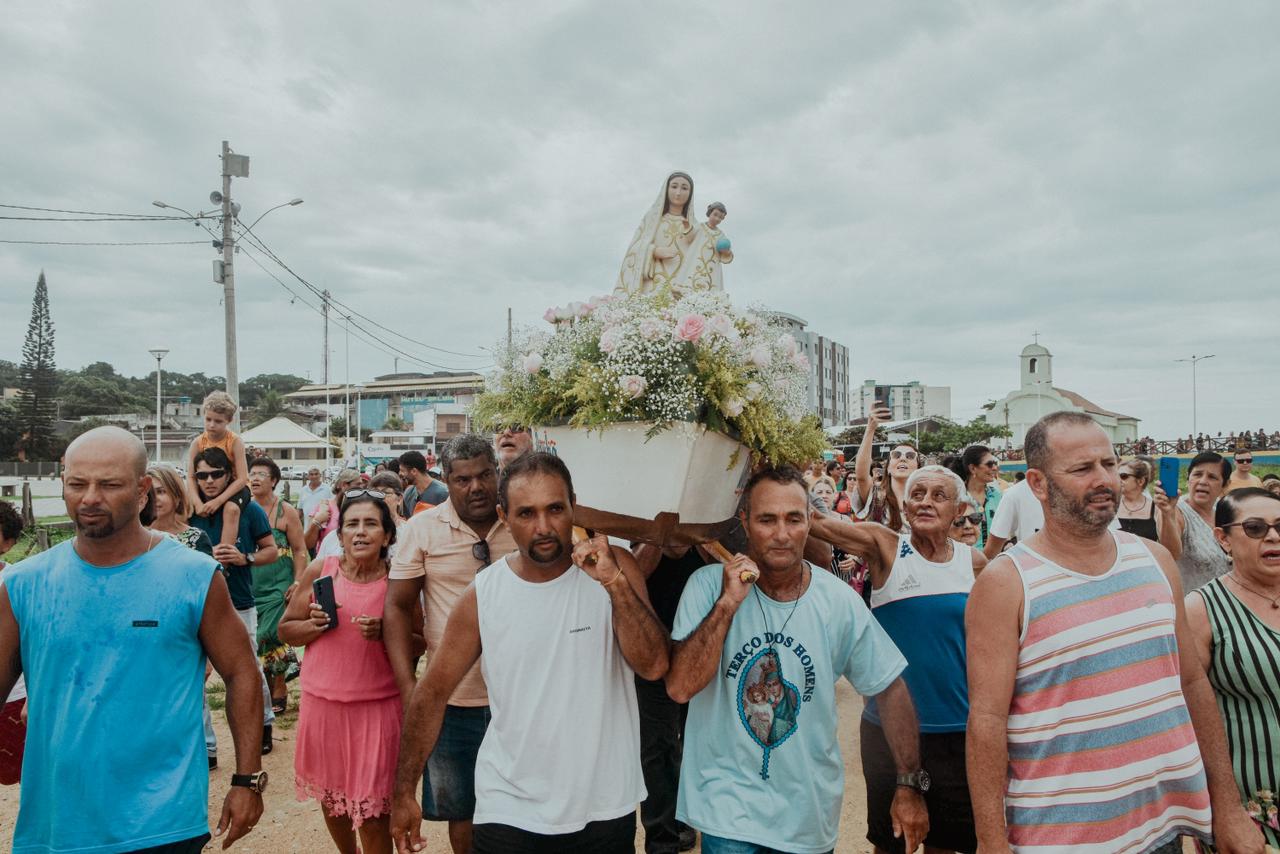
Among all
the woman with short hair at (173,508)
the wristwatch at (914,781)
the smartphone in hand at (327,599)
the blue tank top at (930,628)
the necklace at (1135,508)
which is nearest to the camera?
the wristwatch at (914,781)

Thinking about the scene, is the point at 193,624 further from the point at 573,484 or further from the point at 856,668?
the point at 856,668

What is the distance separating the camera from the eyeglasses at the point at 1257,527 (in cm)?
296

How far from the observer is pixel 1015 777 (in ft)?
8.21

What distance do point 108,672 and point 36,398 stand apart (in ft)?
224

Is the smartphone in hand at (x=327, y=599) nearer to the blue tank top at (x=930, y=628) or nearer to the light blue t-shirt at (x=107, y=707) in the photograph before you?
the light blue t-shirt at (x=107, y=707)

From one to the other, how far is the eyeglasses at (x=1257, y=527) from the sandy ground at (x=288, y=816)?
2.75 m

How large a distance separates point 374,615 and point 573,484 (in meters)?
1.40

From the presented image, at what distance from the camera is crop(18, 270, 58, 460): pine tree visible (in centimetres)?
5606

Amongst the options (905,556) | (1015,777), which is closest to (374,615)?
(905,556)

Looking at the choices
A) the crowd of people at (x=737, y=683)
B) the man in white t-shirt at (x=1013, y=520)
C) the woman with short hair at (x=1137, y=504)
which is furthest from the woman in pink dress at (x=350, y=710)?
the woman with short hair at (x=1137, y=504)

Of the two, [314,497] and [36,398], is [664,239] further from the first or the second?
[36,398]

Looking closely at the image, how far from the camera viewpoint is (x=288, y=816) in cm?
501

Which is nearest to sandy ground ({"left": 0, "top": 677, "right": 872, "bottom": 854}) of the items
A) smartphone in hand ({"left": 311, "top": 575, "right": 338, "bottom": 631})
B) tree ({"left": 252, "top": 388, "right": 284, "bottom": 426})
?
smartphone in hand ({"left": 311, "top": 575, "right": 338, "bottom": 631})

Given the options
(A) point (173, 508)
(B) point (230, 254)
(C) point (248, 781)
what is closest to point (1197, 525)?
(C) point (248, 781)
